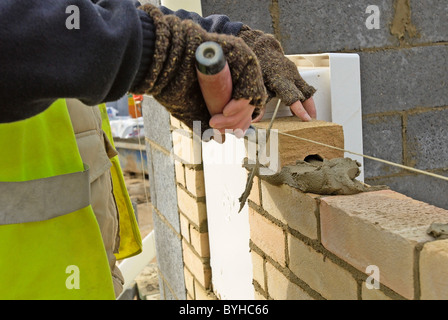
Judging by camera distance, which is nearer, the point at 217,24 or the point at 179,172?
the point at 217,24

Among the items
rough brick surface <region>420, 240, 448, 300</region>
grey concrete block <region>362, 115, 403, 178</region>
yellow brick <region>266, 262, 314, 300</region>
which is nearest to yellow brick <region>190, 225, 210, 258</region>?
yellow brick <region>266, 262, 314, 300</region>

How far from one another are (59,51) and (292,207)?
81cm

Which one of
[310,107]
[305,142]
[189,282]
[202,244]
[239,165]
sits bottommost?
[189,282]

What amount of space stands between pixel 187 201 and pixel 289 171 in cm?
120

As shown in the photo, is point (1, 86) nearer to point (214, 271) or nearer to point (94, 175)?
point (94, 175)

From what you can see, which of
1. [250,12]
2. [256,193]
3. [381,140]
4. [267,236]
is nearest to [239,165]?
[256,193]

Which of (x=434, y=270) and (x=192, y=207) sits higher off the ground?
(x=434, y=270)

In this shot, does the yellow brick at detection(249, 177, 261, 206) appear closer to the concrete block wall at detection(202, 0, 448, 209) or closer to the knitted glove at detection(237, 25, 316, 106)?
the knitted glove at detection(237, 25, 316, 106)

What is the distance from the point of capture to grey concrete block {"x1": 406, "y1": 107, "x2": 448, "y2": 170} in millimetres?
2645

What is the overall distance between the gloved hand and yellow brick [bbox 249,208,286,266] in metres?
0.42

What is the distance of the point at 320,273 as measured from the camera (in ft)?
4.47

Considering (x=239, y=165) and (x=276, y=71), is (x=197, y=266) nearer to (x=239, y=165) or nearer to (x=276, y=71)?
(x=239, y=165)

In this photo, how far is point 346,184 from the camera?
1354 millimetres

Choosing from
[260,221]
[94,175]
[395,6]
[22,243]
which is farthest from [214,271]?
[395,6]
